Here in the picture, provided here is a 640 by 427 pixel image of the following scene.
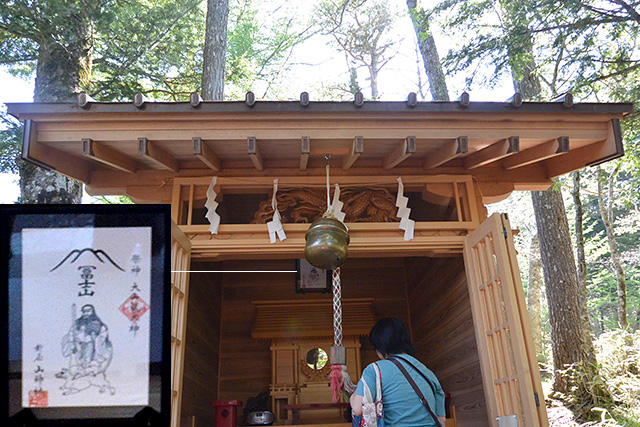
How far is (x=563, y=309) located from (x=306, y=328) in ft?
13.4

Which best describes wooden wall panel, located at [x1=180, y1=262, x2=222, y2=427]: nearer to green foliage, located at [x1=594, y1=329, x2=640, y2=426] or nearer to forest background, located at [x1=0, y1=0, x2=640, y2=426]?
forest background, located at [x1=0, y1=0, x2=640, y2=426]

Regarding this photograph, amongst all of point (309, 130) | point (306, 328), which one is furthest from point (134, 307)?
point (306, 328)

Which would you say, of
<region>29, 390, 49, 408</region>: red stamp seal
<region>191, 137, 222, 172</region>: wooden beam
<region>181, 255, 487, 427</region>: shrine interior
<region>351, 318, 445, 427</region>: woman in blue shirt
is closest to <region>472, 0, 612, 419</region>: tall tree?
<region>181, 255, 487, 427</region>: shrine interior

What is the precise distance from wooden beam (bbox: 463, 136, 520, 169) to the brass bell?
130cm

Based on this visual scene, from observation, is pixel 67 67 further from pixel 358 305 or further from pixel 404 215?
pixel 404 215

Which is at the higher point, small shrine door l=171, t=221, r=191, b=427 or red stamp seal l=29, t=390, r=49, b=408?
small shrine door l=171, t=221, r=191, b=427

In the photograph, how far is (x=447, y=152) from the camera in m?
3.86

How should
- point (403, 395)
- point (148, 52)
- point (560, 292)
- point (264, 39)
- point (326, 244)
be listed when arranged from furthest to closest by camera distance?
point (264, 39) → point (148, 52) → point (560, 292) → point (326, 244) → point (403, 395)

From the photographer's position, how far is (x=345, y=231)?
3.69 meters

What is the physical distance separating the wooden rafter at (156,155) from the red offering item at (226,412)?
2419mm

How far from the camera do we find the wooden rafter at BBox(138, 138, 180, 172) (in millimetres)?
3502

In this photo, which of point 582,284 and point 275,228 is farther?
point 582,284

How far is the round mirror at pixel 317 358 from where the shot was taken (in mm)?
5867

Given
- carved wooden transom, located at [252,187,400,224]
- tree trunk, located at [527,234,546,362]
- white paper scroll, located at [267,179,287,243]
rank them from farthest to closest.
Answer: tree trunk, located at [527,234,546,362], carved wooden transom, located at [252,187,400,224], white paper scroll, located at [267,179,287,243]
